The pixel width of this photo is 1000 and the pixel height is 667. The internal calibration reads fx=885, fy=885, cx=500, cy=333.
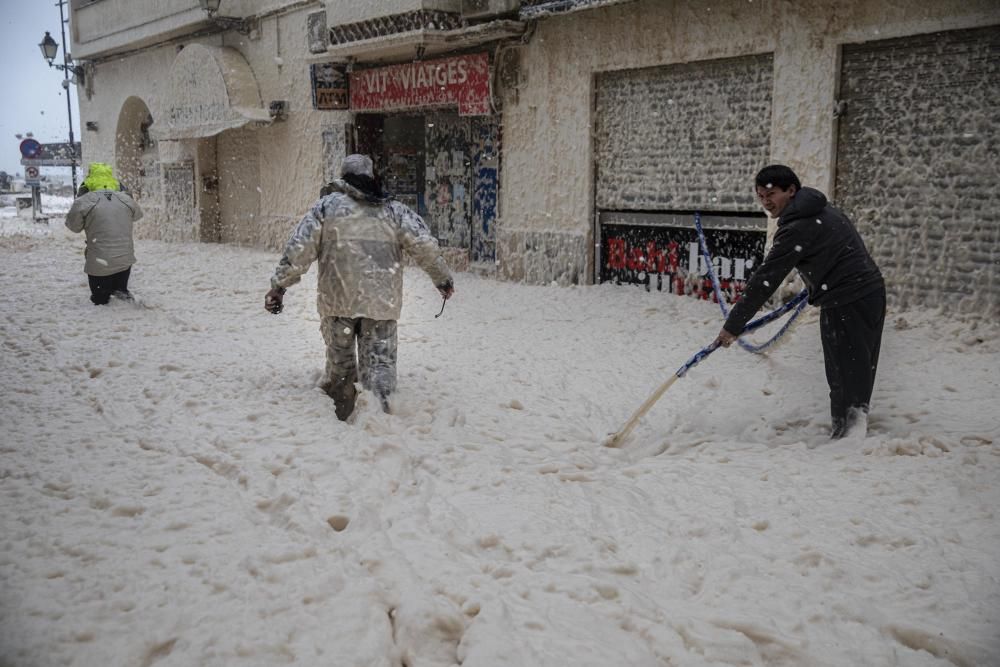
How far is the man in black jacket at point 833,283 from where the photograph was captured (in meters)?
4.69

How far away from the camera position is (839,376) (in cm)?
478

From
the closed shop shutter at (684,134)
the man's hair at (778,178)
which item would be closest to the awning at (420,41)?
the closed shop shutter at (684,134)

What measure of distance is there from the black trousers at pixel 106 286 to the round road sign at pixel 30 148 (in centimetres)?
1619

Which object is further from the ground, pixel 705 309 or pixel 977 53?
A: pixel 977 53

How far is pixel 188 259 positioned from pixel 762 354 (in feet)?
34.8

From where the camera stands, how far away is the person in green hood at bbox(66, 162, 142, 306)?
901 cm

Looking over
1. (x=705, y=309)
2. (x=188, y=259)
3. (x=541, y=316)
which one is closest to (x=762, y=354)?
(x=705, y=309)

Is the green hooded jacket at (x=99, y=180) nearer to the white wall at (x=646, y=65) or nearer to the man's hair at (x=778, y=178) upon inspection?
the white wall at (x=646, y=65)

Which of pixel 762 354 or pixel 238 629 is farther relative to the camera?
pixel 762 354

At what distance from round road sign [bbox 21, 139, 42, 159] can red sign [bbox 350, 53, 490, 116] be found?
13394mm

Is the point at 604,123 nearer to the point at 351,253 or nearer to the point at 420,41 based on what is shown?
the point at 420,41

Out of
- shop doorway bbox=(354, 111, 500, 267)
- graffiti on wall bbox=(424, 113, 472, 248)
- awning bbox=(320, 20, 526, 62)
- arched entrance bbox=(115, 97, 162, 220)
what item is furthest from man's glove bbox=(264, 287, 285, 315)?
arched entrance bbox=(115, 97, 162, 220)

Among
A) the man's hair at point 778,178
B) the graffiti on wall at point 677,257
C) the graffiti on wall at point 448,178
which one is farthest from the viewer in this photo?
the graffiti on wall at point 448,178

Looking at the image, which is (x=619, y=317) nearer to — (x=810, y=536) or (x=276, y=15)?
(x=810, y=536)
